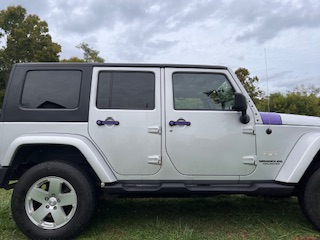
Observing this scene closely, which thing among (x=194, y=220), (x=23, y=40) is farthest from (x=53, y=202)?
(x=23, y=40)

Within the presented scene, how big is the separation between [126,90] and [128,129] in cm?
48

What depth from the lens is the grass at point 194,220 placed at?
3732 millimetres

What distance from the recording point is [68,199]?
361 cm

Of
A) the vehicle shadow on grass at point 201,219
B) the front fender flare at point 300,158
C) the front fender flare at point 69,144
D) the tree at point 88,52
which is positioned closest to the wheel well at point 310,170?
the front fender flare at point 300,158

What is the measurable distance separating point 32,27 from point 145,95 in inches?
993

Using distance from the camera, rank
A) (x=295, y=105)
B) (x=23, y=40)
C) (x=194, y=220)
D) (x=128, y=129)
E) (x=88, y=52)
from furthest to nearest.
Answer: (x=88, y=52)
(x=23, y=40)
(x=295, y=105)
(x=194, y=220)
(x=128, y=129)

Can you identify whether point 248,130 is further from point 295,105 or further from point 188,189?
point 295,105

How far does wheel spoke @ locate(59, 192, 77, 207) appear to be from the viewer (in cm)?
360

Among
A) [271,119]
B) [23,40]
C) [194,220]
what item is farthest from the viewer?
[23,40]

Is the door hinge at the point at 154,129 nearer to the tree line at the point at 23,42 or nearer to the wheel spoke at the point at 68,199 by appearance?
the wheel spoke at the point at 68,199

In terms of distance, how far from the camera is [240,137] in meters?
3.76

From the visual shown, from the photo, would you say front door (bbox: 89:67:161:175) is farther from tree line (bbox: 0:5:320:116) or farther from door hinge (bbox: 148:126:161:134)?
tree line (bbox: 0:5:320:116)

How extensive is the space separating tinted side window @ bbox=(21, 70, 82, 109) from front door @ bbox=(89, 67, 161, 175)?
248mm

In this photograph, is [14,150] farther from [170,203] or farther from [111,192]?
[170,203]
